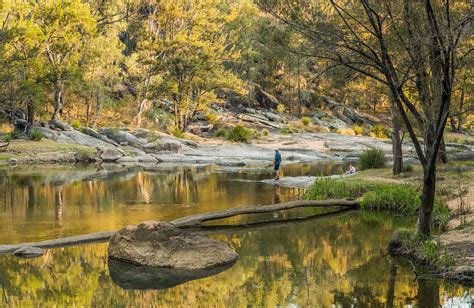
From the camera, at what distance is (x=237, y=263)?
12477mm

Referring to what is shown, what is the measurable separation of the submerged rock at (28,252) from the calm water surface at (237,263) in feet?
0.83

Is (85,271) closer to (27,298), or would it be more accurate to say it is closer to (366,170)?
(27,298)

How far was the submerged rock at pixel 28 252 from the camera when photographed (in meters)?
12.9

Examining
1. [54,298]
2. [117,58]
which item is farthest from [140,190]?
[117,58]

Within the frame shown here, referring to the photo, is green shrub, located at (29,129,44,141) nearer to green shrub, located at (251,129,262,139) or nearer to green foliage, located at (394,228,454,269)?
green shrub, located at (251,129,262,139)

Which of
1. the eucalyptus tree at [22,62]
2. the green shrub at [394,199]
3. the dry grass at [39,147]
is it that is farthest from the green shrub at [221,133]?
the green shrub at [394,199]

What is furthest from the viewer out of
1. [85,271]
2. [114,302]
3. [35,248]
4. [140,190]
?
[140,190]

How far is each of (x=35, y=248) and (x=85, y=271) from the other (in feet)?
7.05

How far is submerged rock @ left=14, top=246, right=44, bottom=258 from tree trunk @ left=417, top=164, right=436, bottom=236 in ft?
28.2

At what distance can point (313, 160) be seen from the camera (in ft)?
150

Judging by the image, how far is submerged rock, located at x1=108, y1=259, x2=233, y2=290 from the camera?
10875 millimetres

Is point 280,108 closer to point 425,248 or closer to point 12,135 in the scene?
point 12,135

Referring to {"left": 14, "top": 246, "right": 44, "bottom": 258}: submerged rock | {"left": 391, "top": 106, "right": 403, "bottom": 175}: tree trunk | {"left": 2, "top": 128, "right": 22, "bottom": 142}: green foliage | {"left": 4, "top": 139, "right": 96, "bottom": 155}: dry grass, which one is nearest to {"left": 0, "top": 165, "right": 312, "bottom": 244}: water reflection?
{"left": 14, "top": 246, "right": 44, "bottom": 258}: submerged rock

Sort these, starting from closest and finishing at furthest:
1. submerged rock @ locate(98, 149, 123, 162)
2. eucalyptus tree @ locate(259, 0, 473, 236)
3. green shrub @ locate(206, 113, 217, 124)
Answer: eucalyptus tree @ locate(259, 0, 473, 236), submerged rock @ locate(98, 149, 123, 162), green shrub @ locate(206, 113, 217, 124)
